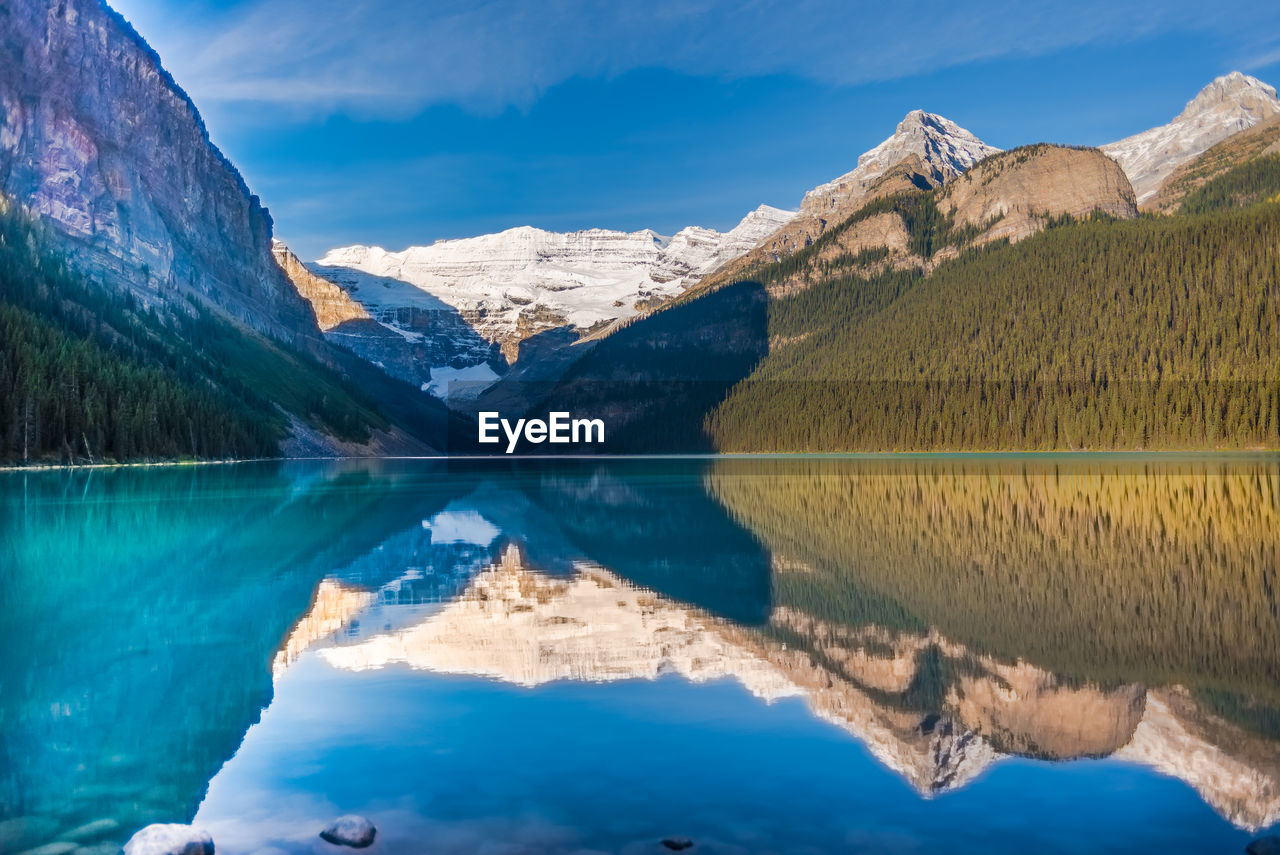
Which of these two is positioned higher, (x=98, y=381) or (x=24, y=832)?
(x=98, y=381)

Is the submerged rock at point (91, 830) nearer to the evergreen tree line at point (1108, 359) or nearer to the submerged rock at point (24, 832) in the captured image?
the submerged rock at point (24, 832)

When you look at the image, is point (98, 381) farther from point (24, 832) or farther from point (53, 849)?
point (53, 849)

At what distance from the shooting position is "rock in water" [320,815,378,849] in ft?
32.9

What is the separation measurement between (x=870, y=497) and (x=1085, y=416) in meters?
112

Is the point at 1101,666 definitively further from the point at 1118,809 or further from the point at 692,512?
the point at 692,512

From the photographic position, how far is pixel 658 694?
52.9 feet

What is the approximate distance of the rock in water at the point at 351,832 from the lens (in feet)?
32.9

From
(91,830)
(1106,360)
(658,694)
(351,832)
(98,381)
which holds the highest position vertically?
(1106,360)

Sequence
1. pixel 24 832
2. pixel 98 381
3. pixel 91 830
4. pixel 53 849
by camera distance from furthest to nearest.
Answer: pixel 98 381, pixel 91 830, pixel 24 832, pixel 53 849

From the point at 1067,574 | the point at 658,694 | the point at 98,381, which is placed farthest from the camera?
the point at 98,381

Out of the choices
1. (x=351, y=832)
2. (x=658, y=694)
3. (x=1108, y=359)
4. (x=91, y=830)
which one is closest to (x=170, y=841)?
(x=91, y=830)

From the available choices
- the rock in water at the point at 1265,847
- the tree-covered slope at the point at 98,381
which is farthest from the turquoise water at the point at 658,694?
Result: the tree-covered slope at the point at 98,381

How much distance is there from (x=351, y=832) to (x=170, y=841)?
164cm

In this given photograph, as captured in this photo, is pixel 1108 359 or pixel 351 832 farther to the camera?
pixel 1108 359
